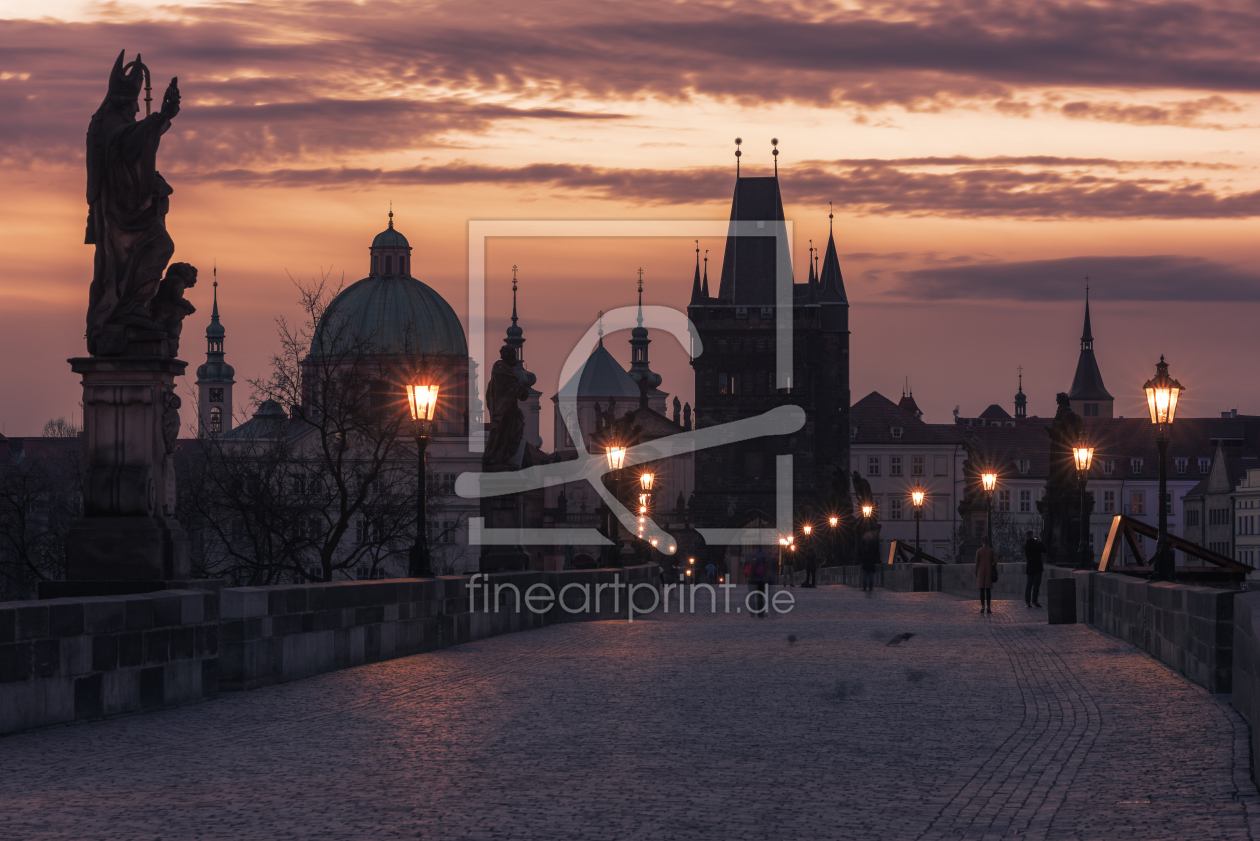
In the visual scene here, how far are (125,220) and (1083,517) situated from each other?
20.1 metres

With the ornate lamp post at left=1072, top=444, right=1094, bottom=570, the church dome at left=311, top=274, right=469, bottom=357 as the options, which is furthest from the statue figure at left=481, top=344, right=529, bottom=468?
the church dome at left=311, top=274, right=469, bottom=357

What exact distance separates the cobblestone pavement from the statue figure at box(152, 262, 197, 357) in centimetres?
330

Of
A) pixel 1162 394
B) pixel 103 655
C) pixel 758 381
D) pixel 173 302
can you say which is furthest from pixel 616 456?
pixel 758 381

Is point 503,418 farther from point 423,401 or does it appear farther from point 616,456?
point 616,456

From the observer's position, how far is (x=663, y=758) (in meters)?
10.4

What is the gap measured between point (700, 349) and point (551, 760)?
112m

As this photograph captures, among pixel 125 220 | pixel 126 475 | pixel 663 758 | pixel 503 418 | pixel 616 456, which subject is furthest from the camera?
pixel 616 456

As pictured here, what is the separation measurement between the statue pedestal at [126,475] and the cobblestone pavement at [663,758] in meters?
1.48

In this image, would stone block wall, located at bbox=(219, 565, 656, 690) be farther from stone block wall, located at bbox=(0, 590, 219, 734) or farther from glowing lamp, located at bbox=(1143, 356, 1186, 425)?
glowing lamp, located at bbox=(1143, 356, 1186, 425)

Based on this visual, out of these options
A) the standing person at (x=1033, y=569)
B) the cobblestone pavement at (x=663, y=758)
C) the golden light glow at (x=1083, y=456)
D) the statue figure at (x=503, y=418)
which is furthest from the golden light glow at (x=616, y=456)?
the cobblestone pavement at (x=663, y=758)

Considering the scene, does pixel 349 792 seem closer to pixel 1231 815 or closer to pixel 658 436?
pixel 1231 815

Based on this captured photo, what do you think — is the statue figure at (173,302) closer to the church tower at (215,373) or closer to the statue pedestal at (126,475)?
the statue pedestal at (126,475)

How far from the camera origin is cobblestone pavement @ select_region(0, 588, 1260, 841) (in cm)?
829

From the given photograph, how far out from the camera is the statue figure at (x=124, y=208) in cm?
1505
